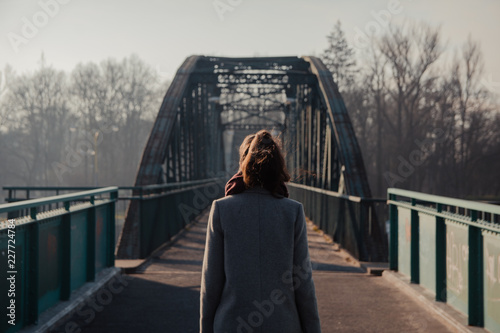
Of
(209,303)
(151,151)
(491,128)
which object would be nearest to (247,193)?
(209,303)

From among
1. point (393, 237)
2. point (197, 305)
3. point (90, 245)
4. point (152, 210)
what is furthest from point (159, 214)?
point (197, 305)

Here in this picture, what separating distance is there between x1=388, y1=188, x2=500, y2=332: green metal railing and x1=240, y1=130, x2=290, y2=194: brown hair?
221cm

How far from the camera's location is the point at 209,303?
2.60 metres

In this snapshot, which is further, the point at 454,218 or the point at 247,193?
the point at 454,218

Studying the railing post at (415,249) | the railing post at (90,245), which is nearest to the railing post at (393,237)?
the railing post at (415,249)

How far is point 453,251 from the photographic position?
5395 mm

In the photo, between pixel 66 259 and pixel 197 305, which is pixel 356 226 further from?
pixel 66 259

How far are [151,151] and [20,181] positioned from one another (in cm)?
5959

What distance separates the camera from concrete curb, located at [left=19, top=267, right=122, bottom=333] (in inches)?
184

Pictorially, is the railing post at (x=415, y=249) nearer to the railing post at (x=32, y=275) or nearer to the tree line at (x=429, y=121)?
the railing post at (x=32, y=275)

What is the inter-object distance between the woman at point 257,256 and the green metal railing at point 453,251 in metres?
2.16

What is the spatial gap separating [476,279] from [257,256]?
2828mm

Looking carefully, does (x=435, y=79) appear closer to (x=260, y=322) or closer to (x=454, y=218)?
(x=454, y=218)

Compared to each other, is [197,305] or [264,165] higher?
[264,165]
